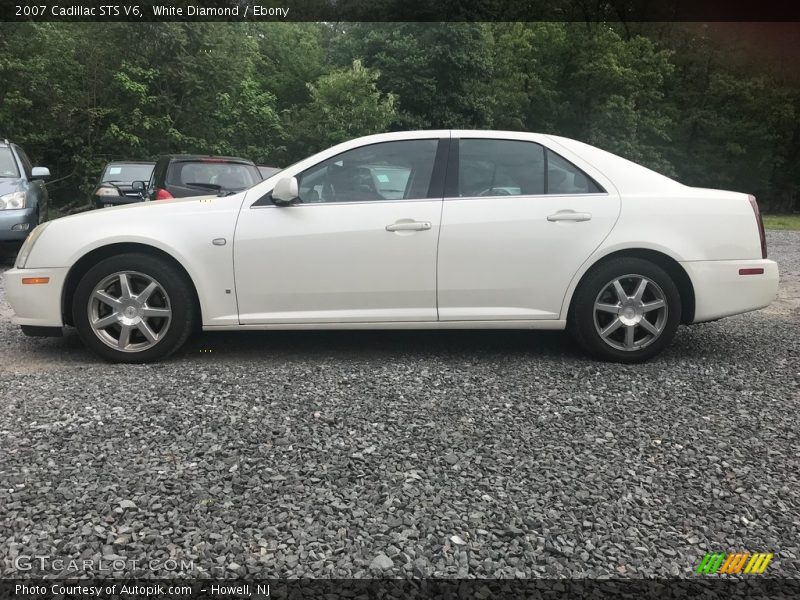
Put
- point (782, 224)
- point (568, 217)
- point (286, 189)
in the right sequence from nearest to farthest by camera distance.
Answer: point (286, 189)
point (568, 217)
point (782, 224)

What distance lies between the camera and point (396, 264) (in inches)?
171

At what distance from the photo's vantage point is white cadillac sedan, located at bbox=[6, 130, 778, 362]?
14.2 feet

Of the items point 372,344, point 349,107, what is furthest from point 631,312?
point 349,107

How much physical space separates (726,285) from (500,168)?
1.75m

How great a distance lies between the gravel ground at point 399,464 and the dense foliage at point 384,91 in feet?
67.7

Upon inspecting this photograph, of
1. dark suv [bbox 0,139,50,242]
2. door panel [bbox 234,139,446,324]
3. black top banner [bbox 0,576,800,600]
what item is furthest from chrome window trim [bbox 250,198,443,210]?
dark suv [bbox 0,139,50,242]

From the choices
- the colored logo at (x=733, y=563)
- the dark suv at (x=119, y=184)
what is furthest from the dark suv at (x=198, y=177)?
the colored logo at (x=733, y=563)

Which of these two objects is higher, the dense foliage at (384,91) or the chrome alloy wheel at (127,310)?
the dense foliage at (384,91)

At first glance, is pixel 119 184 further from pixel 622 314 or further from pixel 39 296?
pixel 622 314

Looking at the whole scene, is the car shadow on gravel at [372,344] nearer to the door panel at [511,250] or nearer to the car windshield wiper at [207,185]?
the door panel at [511,250]

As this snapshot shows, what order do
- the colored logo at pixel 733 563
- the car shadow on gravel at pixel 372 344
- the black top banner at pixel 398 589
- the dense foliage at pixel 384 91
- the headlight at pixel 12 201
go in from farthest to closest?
the dense foliage at pixel 384 91
the headlight at pixel 12 201
the car shadow on gravel at pixel 372 344
the colored logo at pixel 733 563
the black top banner at pixel 398 589

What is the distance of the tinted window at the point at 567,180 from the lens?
4492mm

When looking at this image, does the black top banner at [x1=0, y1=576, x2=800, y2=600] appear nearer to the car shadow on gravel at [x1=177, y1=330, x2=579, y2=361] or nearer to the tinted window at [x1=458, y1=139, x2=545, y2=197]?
the car shadow on gravel at [x1=177, y1=330, x2=579, y2=361]

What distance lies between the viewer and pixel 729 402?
3.65 metres
